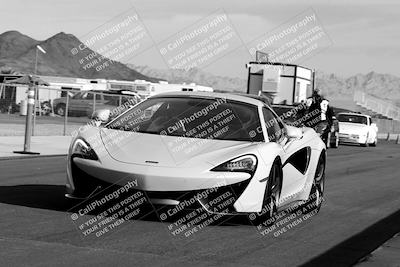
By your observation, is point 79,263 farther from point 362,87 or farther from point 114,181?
point 362,87

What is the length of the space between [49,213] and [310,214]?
3206mm

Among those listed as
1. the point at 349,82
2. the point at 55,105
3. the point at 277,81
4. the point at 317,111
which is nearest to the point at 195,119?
the point at 317,111

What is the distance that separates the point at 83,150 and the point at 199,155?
46.6 inches

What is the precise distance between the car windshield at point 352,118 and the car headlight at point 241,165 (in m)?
24.6

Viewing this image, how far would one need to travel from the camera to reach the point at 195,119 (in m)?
8.46

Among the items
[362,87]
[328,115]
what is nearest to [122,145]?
[328,115]

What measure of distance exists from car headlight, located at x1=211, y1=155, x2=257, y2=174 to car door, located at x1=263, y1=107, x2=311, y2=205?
0.72 meters

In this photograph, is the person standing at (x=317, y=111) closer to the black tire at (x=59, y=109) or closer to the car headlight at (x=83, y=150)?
the car headlight at (x=83, y=150)

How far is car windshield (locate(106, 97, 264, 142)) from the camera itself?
8.22 meters

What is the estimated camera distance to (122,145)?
304 inches

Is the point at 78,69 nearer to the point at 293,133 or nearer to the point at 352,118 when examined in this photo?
the point at 352,118

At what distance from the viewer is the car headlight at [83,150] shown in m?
7.58

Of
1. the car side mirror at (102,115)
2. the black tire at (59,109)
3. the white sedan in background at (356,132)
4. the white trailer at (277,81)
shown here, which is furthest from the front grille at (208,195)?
the black tire at (59,109)

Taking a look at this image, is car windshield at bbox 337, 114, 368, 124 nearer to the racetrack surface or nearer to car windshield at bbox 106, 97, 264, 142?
the racetrack surface
